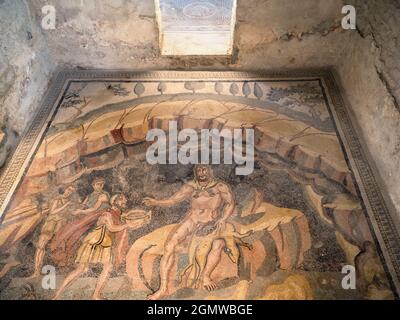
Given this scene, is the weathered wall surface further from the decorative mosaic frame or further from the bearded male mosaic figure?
the bearded male mosaic figure

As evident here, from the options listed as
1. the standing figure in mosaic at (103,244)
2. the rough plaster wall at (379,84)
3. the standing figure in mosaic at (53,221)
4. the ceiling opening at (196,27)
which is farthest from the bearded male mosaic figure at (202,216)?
the ceiling opening at (196,27)

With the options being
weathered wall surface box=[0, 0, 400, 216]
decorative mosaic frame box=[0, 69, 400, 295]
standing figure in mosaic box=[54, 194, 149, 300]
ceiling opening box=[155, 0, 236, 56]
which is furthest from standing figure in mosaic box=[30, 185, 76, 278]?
ceiling opening box=[155, 0, 236, 56]

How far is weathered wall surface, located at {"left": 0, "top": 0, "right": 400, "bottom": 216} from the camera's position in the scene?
10.7 ft

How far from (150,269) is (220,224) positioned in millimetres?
673

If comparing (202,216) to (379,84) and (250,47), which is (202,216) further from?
(250,47)

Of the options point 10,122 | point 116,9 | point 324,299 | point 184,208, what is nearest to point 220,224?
point 184,208

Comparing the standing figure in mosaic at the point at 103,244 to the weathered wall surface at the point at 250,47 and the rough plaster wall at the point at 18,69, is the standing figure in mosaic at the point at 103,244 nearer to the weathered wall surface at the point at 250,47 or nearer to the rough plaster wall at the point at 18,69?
the rough plaster wall at the point at 18,69

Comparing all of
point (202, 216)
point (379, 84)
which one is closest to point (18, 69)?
point (202, 216)

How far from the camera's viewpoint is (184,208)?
10.1 ft

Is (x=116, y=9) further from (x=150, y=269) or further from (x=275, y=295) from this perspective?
(x=275, y=295)

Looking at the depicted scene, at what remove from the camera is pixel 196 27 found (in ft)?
17.6

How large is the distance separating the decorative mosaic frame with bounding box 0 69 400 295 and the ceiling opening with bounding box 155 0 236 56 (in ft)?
1.30

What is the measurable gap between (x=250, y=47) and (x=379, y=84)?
4.99 ft

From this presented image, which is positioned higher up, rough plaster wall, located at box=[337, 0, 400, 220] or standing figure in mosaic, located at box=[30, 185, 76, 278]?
rough plaster wall, located at box=[337, 0, 400, 220]
